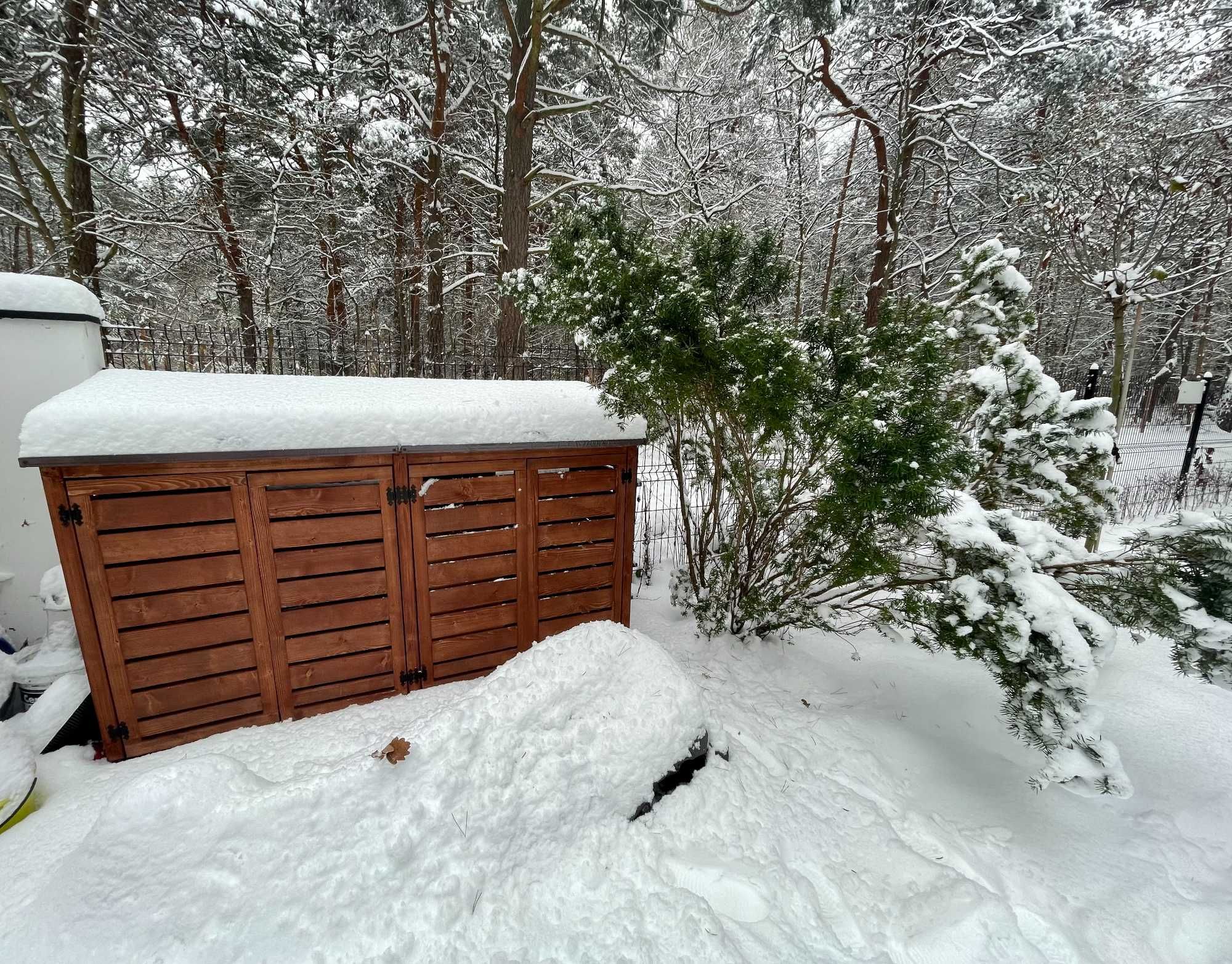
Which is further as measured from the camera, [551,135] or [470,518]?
[551,135]

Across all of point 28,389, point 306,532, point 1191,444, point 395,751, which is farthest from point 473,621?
point 1191,444

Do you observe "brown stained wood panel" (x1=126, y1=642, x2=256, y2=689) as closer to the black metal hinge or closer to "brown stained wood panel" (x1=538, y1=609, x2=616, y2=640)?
the black metal hinge

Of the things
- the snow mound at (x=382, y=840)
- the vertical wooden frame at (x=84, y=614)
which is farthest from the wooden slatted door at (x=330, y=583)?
the vertical wooden frame at (x=84, y=614)

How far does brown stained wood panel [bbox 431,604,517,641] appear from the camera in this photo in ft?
10.8

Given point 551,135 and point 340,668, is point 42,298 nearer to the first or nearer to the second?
point 340,668

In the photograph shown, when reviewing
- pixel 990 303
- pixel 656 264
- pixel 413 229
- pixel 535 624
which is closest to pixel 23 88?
pixel 413 229

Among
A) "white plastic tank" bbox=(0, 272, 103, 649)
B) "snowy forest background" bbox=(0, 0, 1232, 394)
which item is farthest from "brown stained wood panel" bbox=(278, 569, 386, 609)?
"snowy forest background" bbox=(0, 0, 1232, 394)

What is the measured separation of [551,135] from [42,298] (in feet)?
29.5

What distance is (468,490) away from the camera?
10.5 ft

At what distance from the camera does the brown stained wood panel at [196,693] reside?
2.70 metres

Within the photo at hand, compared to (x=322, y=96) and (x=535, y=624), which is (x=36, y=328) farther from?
(x=322, y=96)

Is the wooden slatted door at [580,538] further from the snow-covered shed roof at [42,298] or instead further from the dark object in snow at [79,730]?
the snow-covered shed roof at [42,298]

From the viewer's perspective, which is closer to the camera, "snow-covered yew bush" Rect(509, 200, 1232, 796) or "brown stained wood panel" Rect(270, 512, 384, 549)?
"snow-covered yew bush" Rect(509, 200, 1232, 796)

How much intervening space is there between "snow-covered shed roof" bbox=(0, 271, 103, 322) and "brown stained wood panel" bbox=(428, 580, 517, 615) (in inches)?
107
